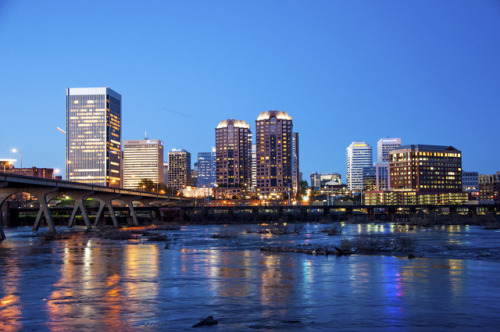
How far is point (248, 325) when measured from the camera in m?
17.6

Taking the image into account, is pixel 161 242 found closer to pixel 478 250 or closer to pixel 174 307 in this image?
pixel 478 250

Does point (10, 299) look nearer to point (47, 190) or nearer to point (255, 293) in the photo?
point (255, 293)

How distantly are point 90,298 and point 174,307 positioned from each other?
14.4ft

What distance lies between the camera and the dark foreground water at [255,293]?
1803 centimetres

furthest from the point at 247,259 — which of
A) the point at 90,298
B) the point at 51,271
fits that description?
the point at 90,298

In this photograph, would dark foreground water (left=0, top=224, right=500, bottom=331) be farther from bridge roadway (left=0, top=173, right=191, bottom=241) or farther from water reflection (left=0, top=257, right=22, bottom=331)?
bridge roadway (left=0, top=173, right=191, bottom=241)

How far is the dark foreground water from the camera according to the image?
18.0 m

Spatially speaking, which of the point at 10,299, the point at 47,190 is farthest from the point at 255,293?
the point at 47,190

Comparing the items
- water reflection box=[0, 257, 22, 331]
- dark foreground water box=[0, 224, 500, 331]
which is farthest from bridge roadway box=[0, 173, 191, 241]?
water reflection box=[0, 257, 22, 331]

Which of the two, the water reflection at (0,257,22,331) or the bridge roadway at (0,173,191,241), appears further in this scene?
the bridge roadway at (0,173,191,241)

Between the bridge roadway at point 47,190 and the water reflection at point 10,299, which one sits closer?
the water reflection at point 10,299

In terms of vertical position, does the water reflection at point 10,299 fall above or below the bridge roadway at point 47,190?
below

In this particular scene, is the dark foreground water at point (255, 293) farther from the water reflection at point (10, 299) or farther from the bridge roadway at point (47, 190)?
the bridge roadway at point (47, 190)

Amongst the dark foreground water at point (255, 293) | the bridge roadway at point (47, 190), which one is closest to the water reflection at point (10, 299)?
the dark foreground water at point (255, 293)
